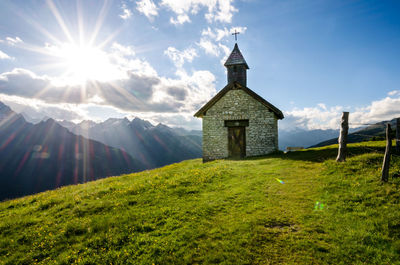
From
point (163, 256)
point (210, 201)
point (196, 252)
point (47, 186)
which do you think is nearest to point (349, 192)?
point (210, 201)

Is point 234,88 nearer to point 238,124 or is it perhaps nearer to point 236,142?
point 238,124

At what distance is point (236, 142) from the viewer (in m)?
22.1

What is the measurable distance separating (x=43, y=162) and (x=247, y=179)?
199480 millimetres

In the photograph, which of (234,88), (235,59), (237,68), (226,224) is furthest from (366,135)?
(235,59)

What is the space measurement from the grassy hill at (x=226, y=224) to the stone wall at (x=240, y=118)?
424 inches

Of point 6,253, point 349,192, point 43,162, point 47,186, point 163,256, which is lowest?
point 47,186

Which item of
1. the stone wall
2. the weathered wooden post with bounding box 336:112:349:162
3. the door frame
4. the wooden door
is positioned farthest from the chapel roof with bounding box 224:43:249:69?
the weathered wooden post with bounding box 336:112:349:162

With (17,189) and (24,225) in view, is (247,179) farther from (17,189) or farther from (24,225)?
(17,189)

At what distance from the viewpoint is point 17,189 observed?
123875 millimetres

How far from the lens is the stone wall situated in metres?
21.3

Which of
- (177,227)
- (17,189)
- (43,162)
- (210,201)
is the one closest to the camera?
(177,227)

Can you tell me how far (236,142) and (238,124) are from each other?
6.87 feet

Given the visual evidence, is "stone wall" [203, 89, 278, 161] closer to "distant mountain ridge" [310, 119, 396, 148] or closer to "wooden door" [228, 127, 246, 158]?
"wooden door" [228, 127, 246, 158]

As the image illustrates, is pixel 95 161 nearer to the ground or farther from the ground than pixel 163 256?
nearer to the ground
